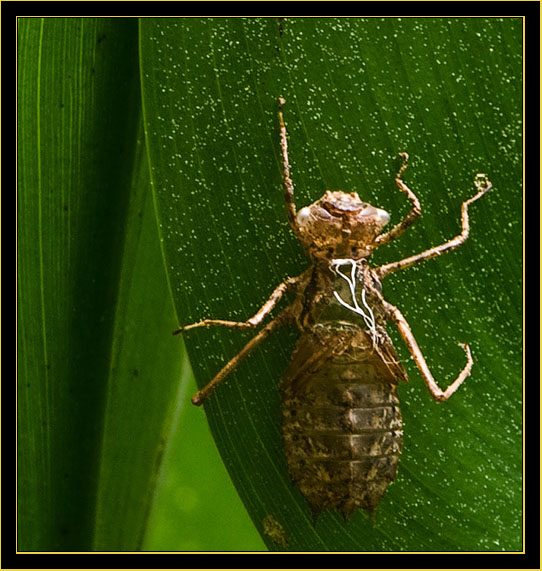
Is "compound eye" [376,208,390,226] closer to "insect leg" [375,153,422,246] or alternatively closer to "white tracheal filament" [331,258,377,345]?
"insect leg" [375,153,422,246]

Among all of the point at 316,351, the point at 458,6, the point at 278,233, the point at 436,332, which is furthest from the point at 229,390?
the point at 458,6

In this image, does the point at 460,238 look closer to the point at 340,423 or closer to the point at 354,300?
the point at 354,300

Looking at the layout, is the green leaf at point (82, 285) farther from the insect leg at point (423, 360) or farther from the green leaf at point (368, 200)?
the insect leg at point (423, 360)

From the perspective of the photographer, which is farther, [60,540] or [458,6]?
[60,540]

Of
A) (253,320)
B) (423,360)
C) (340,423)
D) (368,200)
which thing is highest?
(368,200)

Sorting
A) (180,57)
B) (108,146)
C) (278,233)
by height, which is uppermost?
(180,57)

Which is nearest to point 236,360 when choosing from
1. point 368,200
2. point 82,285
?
point 82,285

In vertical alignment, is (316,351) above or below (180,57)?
below

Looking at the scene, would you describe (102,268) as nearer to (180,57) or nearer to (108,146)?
(108,146)
